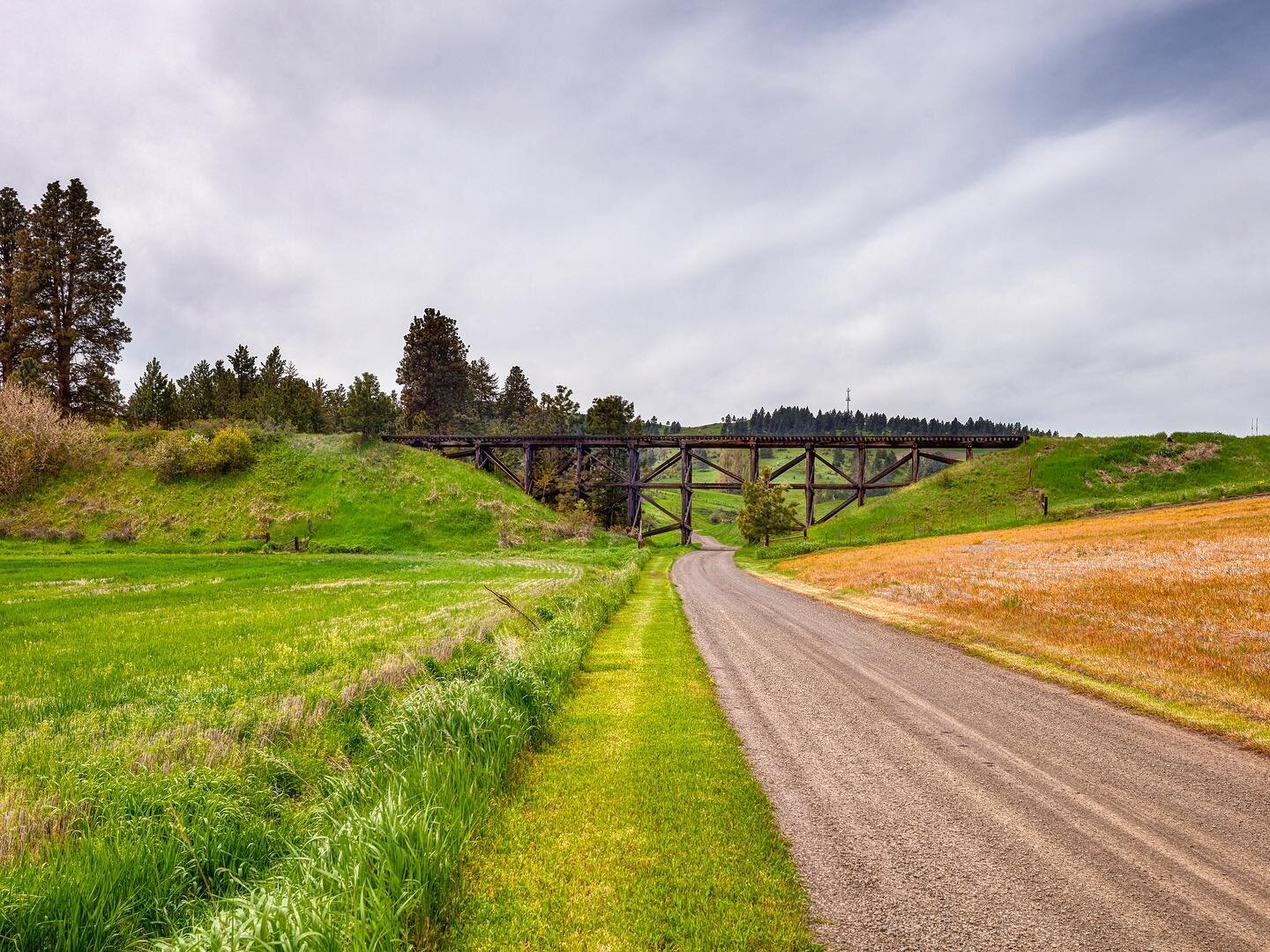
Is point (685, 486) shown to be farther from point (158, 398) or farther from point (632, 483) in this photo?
point (158, 398)

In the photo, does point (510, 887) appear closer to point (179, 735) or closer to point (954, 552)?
point (179, 735)

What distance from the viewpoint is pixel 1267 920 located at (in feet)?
14.2

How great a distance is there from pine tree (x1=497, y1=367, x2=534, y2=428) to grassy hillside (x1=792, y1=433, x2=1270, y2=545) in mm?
84653

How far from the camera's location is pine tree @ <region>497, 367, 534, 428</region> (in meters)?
132

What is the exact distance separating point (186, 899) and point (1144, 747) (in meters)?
11.6

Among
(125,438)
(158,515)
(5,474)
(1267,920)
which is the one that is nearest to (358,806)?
(1267,920)

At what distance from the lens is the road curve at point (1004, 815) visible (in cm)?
429

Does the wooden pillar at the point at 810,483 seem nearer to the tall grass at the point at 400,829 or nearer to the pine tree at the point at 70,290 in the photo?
the tall grass at the point at 400,829

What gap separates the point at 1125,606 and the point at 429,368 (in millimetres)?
93707

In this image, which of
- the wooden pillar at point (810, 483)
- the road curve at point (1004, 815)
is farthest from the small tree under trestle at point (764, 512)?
the road curve at point (1004, 815)

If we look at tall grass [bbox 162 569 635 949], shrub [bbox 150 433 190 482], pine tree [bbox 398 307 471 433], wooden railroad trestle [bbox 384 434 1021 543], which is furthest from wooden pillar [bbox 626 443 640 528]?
tall grass [bbox 162 569 635 949]

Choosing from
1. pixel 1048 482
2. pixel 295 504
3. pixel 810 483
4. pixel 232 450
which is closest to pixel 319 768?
pixel 295 504

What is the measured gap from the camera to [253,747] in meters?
7.14

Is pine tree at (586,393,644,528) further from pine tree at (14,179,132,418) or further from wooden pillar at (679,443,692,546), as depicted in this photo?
pine tree at (14,179,132,418)
